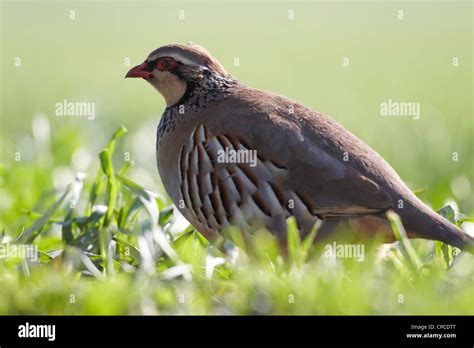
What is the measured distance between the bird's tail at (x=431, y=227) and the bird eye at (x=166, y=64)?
1.71m

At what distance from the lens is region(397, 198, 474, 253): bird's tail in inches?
181

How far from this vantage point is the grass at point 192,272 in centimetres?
400

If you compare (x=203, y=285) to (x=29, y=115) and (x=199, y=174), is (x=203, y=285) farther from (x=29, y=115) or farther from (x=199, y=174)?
Result: (x=29, y=115)

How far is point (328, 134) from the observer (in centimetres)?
493

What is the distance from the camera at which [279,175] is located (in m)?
4.80

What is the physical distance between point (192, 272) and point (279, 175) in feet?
2.32
